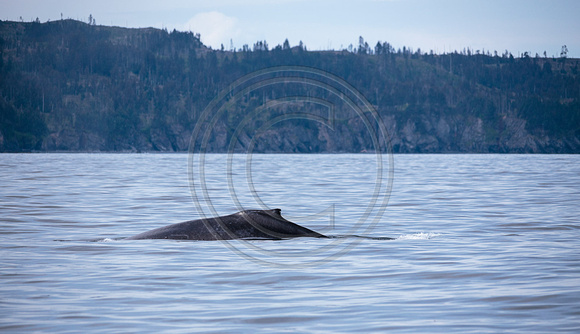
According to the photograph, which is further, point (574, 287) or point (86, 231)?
point (86, 231)

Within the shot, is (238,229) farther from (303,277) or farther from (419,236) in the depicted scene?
(419,236)

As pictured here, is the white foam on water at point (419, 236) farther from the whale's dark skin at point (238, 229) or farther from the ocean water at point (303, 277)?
the whale's dark skin at point (238, 229)

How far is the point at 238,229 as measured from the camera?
17.2 meters

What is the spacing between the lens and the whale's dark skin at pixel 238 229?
17.2 m

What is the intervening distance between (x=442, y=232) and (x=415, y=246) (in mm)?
3594

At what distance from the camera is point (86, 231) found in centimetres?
2062

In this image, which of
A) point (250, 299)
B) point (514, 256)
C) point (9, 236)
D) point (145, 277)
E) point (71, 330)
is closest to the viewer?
point (71, 330)

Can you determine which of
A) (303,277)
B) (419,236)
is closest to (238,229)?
(303,277)

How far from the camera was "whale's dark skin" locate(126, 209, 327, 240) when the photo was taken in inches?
677

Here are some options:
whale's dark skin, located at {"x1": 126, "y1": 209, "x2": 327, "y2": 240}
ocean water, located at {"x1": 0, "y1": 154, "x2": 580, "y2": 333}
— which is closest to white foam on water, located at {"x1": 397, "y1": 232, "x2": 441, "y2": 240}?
ocean water, located at {"x1": 0, "y1": 154, "x2": 580, "y2": 333}

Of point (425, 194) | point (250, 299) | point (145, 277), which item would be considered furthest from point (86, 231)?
point (425, 194)

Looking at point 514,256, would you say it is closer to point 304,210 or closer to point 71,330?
point 71,330

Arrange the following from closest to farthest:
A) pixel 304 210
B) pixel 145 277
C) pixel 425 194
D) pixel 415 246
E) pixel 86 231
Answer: pixel 145 277 → pixel 415 246 → pixel 86 231 → pixel 304 210 → pixel 425 194

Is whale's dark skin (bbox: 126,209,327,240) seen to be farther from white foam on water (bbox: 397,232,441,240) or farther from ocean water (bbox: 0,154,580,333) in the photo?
white foam on water (bbox: 397,232,441,240)
